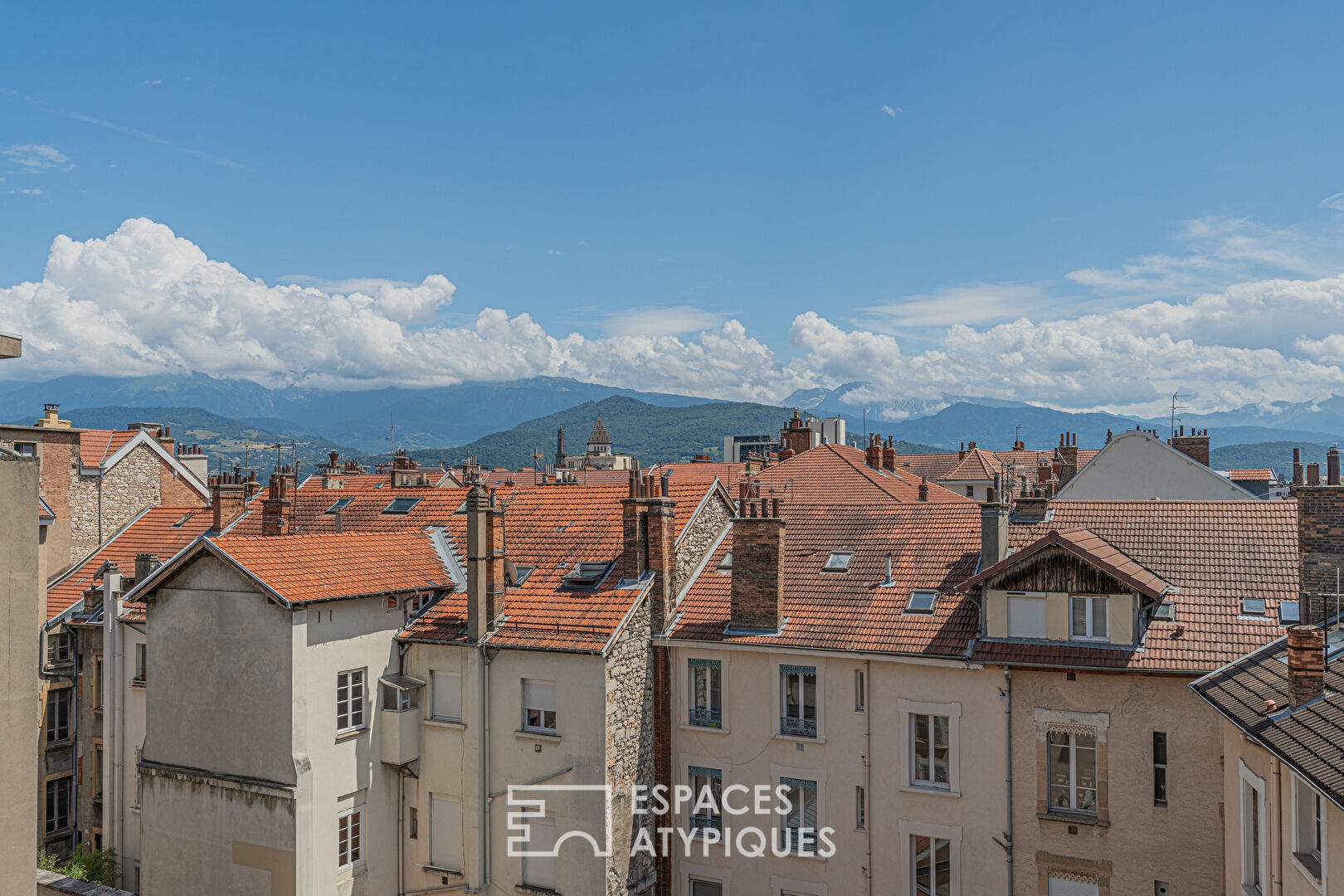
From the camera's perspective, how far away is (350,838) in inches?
960

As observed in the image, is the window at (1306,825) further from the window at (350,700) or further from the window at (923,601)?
the window at (350,700)

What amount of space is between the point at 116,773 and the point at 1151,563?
1331 inches

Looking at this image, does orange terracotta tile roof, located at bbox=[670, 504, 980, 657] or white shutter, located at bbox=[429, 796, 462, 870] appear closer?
Result: orange terracotta tile roof, located at bbox=[670, 504, 980, 657]

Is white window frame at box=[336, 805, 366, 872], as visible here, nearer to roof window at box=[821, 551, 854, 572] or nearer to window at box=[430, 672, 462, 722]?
window at box=[430, 672, 462, 722]

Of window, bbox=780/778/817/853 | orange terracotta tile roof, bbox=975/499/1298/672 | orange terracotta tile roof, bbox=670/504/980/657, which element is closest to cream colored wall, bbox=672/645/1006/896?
window, bbox=780/778/817/853

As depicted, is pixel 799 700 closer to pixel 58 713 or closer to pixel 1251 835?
pixel 1251 835

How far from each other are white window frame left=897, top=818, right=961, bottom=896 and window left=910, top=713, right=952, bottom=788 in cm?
101

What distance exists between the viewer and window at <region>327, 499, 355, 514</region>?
36.1m

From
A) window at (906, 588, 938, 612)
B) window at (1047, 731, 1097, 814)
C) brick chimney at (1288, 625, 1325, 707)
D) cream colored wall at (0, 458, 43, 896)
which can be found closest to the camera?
cream colored wall at (0, 458, 43, 896)

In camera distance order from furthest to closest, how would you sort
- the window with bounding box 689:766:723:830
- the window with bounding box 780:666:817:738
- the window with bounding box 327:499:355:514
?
the window with bounding box 327:499:355:514 → the window with bounding box 689:766:723:830 → the window with bounding box 780:666:817:738

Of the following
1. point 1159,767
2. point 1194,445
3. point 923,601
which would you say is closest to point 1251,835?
point 1159,767

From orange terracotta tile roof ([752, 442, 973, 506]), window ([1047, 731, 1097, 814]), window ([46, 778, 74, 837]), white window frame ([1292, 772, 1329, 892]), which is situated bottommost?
window ([46, 778, 74, 837])

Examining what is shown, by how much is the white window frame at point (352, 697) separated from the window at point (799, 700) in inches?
455

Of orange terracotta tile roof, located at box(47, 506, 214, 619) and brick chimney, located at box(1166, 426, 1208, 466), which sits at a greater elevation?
brick chimney, located at box(1166, 426, 1208, 466)
